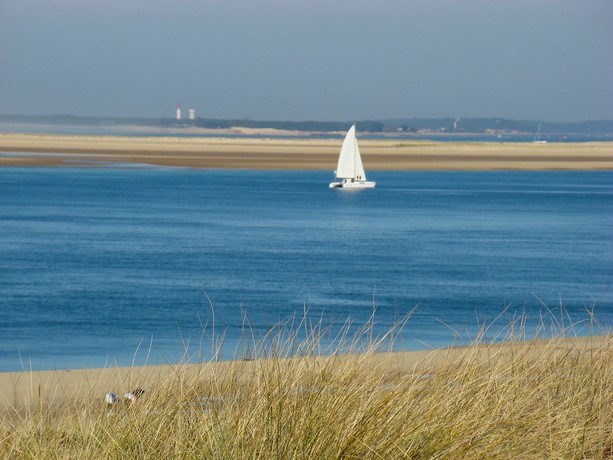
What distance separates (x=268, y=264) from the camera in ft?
99.0

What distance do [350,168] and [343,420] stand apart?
225 ft

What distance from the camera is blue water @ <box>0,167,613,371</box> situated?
Result: 1883 cm

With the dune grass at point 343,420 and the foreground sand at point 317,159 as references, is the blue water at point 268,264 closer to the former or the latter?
the dune grass at point 343,420

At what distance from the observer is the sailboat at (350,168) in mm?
71750

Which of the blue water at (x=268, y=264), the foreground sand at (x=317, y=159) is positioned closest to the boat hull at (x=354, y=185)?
the blue water at (x=268, y=264)

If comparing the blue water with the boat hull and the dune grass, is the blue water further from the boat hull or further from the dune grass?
the boat hull

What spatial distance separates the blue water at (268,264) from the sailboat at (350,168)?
4.94 meters

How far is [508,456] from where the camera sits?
5.33 m

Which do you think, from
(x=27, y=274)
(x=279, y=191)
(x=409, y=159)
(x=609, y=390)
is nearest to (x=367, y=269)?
(x=27, y=274)

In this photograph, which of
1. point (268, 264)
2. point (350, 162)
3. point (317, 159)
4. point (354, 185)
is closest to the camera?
point (268, 264)

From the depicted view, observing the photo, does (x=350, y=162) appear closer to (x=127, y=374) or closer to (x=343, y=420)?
(x=127, y=374)

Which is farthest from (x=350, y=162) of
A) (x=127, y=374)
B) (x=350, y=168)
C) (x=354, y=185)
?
(x=127, y=374)

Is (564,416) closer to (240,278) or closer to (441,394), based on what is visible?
(441,394)

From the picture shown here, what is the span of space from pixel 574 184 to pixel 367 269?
53037mm
